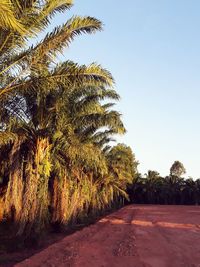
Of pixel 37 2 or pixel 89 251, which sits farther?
pixel 89 251

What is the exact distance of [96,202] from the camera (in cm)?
3331

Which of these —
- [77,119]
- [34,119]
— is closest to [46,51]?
[34,119]

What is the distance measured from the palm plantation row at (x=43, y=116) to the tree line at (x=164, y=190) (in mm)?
48226

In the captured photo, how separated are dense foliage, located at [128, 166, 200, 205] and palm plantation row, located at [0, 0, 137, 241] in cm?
4823

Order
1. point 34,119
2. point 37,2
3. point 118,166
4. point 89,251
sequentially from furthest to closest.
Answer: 1. point 118,166
2. point 34,119
3. point 89,251
4. point 37,2

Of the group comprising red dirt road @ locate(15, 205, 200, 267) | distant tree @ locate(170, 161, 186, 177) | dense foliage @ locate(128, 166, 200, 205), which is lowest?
red dirt road @ locate(15, 205, 200, 267)

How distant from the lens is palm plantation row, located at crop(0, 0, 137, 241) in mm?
10398

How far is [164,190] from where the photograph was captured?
7200 cm

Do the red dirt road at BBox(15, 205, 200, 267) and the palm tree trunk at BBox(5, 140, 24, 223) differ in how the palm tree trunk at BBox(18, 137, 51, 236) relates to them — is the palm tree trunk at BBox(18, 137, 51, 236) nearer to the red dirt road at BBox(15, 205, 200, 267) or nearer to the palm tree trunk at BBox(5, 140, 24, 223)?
the palm tree trunk at BBox(5, 140, 24, 223)

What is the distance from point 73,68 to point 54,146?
680 cm

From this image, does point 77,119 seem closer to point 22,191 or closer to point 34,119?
point 34,119

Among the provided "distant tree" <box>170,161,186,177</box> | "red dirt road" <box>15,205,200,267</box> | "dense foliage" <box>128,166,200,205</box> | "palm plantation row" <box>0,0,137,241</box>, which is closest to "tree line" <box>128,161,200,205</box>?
"dense foliage" <box>128,166,200,205</box>

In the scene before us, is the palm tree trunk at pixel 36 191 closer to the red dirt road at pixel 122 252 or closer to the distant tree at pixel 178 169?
the red dirt road at pixel 122 252

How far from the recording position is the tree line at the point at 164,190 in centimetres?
7056
